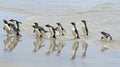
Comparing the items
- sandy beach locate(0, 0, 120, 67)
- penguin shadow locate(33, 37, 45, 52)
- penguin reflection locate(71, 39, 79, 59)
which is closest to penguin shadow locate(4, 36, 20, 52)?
sandy beach locate(0, 0, 120, 67)

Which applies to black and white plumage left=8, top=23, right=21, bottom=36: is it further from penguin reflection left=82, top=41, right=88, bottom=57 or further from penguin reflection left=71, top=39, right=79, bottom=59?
penguin reflection left=82, top=41, right=88, bottom=57

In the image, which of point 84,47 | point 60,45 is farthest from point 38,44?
point 84,47

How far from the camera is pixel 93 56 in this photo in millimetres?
12984

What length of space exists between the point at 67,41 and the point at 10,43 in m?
2.11

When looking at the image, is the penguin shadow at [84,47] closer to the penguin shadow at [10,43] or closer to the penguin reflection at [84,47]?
the penguin reflection at [84,47]

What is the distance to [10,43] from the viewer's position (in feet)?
49.5

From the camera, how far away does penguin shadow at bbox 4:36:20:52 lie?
14.0 meters

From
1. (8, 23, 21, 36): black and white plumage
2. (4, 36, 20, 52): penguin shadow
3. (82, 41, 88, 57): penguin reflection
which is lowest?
(82, 41, 88, 57): penguin reflection

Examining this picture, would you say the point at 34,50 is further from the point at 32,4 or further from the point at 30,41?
the point at 32,4

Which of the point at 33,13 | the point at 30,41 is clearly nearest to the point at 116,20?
the point at 33,13

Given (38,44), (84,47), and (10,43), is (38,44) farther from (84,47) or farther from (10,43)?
(84,47)

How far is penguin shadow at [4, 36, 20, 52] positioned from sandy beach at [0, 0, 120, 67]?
32 mm

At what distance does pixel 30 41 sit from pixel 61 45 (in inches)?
51.1

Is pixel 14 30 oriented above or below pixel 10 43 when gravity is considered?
above
